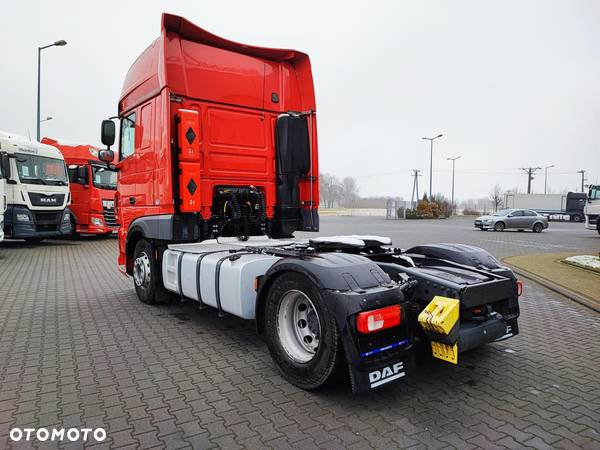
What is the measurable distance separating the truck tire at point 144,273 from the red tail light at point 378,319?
3972 mm

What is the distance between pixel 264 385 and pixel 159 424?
92cm

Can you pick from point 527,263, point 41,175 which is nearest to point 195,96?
point 527,263

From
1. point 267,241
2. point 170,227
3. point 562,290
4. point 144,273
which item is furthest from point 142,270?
point 562,290

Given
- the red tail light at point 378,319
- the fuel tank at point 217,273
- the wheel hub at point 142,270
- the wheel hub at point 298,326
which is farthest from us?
the wheel hub at point 142,270

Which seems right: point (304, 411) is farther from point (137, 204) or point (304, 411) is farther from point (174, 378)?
point (137, 204)

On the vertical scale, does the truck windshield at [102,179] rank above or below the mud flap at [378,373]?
above

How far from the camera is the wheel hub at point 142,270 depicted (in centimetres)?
629

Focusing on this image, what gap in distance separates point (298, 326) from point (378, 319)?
0.92 metres

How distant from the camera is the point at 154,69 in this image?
5.62 metres

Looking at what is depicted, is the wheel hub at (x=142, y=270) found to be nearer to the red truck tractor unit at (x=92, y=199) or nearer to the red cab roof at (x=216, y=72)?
the red cab roof at (x=216, y=72)

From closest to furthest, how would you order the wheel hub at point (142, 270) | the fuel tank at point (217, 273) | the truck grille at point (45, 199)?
the fuel tank at point (217, 273)
the wheel hub at point (142, 270)
the truck grille at point (45, 199)

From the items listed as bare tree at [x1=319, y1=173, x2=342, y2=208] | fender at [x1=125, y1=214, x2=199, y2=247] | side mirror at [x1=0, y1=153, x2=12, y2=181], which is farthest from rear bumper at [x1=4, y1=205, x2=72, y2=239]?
bare tree at [x1=319, y1=173, x2=342, y2=208]

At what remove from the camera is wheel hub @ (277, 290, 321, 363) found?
357 cm

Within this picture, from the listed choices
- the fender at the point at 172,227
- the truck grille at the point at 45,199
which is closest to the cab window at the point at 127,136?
the fender at the point at 172,227
